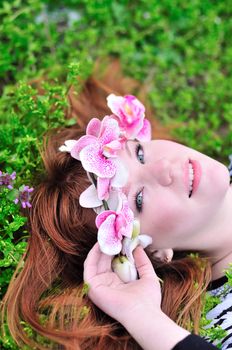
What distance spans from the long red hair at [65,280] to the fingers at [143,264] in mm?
156

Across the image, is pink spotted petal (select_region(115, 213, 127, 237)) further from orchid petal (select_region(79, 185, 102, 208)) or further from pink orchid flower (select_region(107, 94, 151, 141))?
pink orchid flower (select_region(107, 94, 151, 141))

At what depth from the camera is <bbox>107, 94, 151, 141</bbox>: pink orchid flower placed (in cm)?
301

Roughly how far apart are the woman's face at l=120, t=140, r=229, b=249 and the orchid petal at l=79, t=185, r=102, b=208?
150mm

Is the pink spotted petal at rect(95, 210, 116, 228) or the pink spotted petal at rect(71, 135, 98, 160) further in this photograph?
the pink spotted petal at rect(71, 135, 98, 160)

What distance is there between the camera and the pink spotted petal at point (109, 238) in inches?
104

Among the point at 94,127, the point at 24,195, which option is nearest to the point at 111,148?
the point at 94,127

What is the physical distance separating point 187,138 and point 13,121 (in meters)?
1.29

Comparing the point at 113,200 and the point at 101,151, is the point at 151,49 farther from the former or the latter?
the point at 113,200

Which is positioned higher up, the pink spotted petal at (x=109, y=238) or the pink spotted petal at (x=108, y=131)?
the pink spotted petal at (x=108, y=131)

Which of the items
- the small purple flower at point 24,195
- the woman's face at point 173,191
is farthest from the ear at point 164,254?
the small purple flower at point 24,195

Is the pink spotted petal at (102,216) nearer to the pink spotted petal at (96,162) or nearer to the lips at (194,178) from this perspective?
the pink spotted petal at (96,162)

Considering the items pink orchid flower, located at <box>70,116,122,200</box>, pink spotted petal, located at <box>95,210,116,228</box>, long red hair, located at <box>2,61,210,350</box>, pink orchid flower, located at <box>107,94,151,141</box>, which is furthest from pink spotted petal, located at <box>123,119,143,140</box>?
pink spotted petal, located at <box>95,210,116,228</box>

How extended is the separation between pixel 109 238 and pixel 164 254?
399mm

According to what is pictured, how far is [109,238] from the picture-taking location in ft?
8.77
